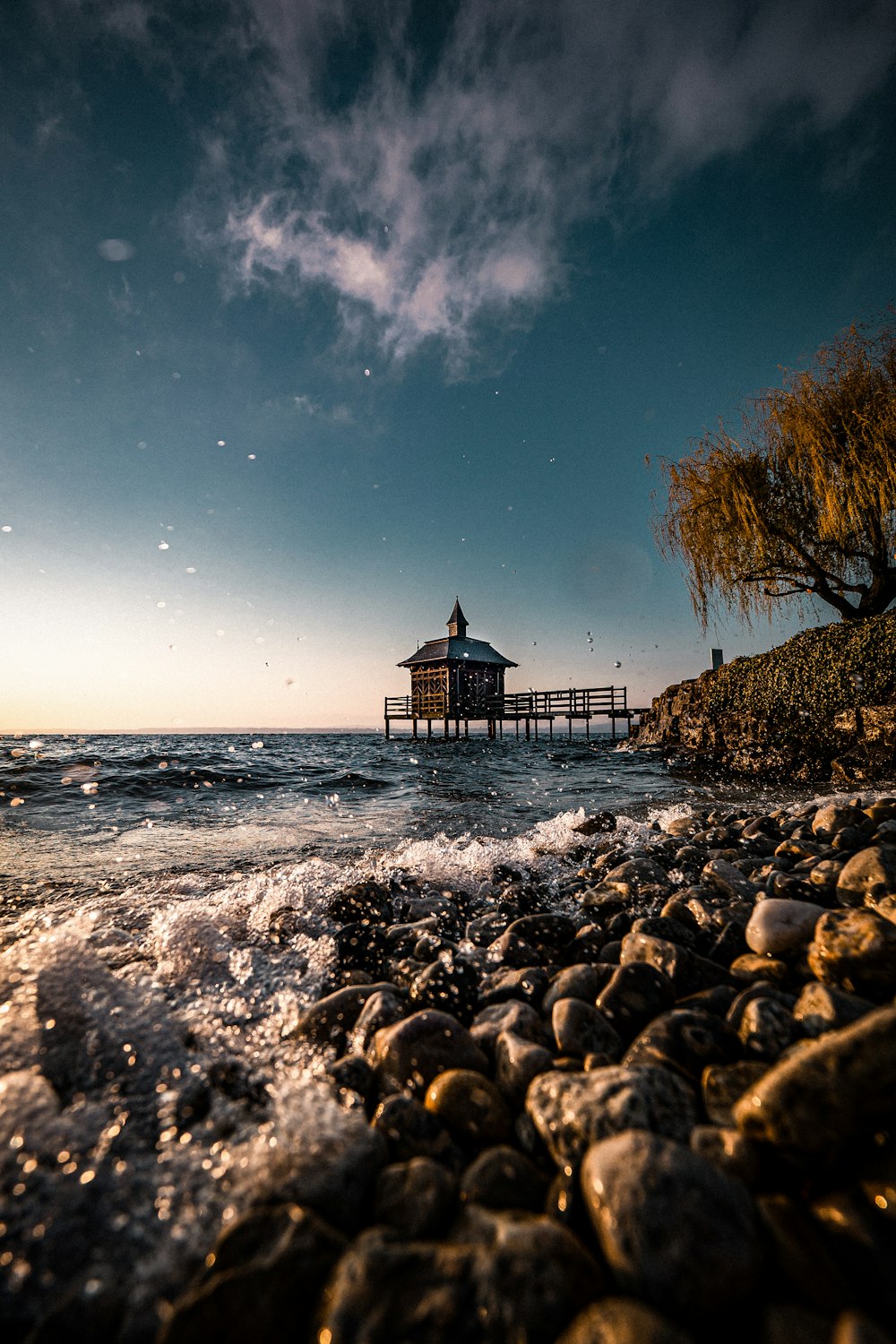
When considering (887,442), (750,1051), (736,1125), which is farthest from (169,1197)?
(887,442)

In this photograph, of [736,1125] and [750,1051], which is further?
[750,1051]

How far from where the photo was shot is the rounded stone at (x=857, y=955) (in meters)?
1.82

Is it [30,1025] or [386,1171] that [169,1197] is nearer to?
[386,1171]

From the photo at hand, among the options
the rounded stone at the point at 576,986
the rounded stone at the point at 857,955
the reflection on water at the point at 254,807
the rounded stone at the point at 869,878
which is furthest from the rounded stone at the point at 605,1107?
the reflection on water at the point at 254,807

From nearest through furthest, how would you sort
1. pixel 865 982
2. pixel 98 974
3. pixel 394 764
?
pixel 865 982 < pixel 98 974 < pixel 394 764

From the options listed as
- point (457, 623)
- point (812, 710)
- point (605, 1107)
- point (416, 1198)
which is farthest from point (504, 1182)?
point (457, 623)

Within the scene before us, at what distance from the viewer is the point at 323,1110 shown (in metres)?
1.63

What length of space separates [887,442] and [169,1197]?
A: 50.7 feet

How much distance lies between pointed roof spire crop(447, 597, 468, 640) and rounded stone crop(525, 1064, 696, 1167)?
123ft

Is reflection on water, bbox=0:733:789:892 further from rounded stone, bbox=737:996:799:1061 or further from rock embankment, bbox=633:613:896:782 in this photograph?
rounded stone, bbox=737:996:799:1061

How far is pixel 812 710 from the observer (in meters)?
12.0

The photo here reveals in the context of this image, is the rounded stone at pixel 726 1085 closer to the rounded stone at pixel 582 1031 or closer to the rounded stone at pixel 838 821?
the rounded stone at pixel 582 1031

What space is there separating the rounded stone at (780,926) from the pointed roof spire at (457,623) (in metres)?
36.6

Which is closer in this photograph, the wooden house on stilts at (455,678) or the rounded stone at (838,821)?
the rounded stone at (838,821)
